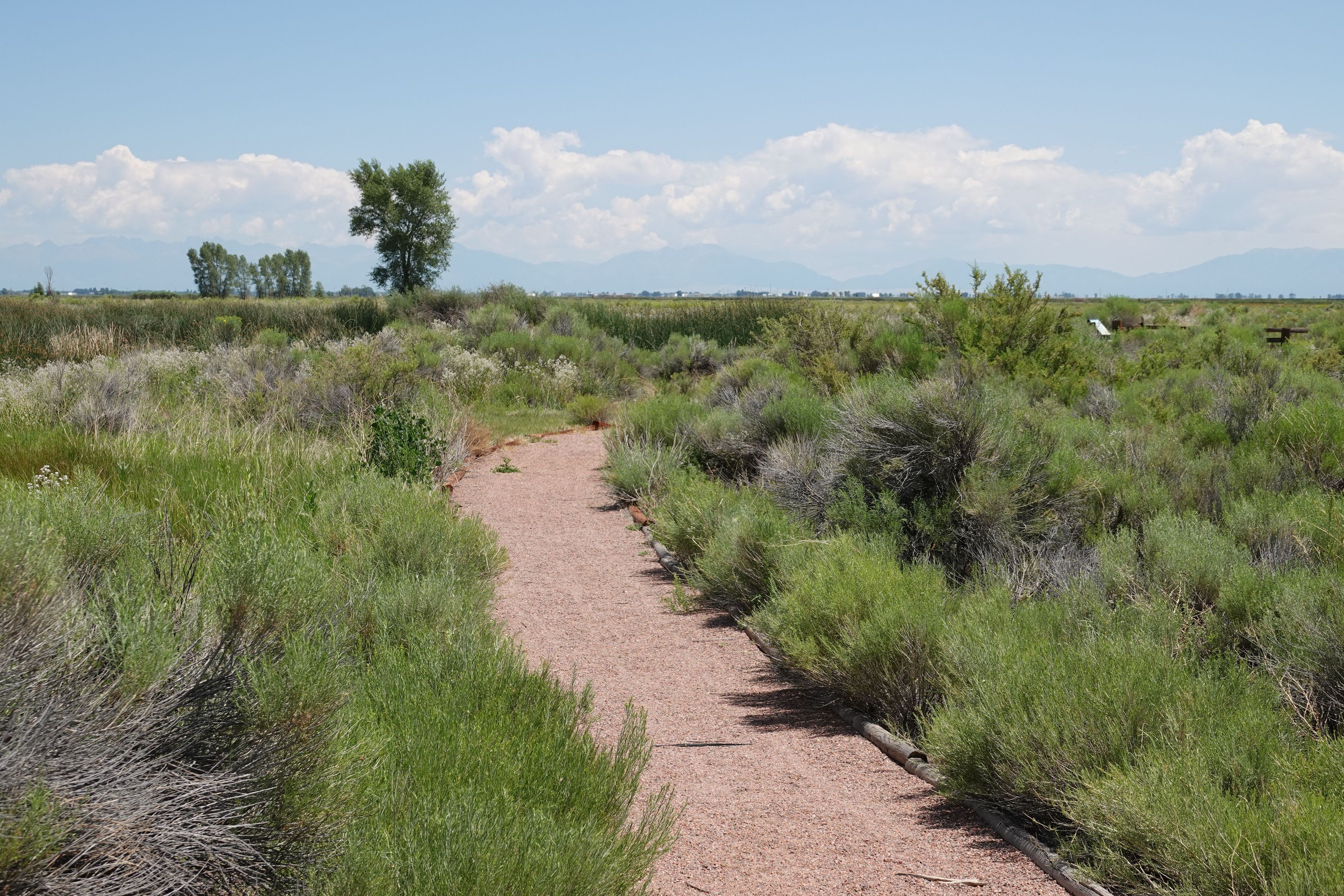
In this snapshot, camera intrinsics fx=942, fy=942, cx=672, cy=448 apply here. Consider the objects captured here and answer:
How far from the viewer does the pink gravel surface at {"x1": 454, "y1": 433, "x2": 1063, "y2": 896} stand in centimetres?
344

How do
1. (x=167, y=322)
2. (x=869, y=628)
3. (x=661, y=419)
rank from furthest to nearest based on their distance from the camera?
(x=167, y=322)
(x=661, y=419)
(x=869, y=628)

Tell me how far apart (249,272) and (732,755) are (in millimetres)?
150544

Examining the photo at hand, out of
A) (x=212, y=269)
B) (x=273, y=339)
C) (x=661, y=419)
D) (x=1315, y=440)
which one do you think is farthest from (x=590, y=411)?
(x=212, y=269)

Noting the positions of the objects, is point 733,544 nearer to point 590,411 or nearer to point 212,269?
point 590,411

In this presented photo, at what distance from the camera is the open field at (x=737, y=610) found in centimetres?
246

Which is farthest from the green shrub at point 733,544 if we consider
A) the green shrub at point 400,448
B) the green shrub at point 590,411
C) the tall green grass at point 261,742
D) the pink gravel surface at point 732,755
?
the green shrub at point 590,411

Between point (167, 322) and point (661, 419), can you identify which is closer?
point (661, 419)

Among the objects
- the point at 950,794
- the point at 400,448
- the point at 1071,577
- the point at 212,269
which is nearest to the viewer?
the point at 950,794

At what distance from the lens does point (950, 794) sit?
393 centimetres

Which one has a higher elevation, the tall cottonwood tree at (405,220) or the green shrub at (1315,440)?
the tall cottonwood tree at (405,220)

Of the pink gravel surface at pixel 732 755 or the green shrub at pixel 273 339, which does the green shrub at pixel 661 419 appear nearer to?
the pink gravel surface at pixel 732 755

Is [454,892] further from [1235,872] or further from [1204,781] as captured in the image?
[1204,781]

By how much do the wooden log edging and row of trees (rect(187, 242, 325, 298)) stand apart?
13244 centimetres

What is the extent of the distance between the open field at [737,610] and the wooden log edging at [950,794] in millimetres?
80
